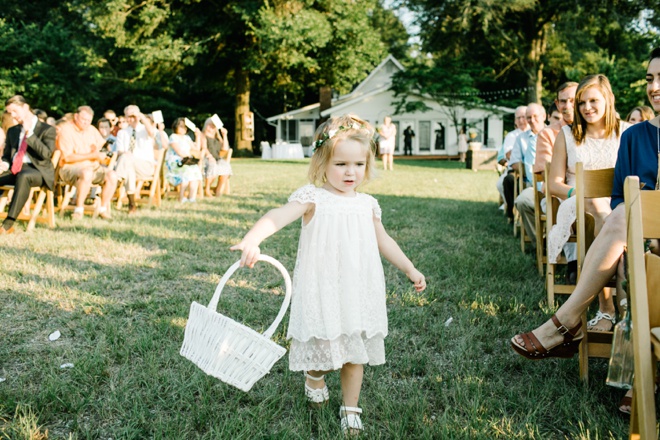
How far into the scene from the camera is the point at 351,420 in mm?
2791

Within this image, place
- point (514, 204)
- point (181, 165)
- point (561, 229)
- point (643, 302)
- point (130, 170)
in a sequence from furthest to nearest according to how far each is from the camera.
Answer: point (181, 165) < point (130, 170) < point (514, 204) < point (561, 229) < point (643, 302)

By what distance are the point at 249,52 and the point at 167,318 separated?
88.8 feet

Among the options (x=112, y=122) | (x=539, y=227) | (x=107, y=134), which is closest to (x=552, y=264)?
(x=539, y=227)

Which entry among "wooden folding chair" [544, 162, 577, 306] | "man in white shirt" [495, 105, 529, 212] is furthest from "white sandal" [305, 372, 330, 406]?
"man in white shirt" [495, 105, 529, 212]

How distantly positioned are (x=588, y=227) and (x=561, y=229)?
629mm

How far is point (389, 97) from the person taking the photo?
38.9 metres

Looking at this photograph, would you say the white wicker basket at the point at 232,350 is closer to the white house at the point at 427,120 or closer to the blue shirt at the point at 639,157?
the blue shirt at the point at 639,157

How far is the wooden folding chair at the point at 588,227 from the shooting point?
3.30 metres

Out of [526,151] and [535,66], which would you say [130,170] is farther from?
[535,66]

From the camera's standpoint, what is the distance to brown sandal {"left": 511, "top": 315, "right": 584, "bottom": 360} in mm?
3363

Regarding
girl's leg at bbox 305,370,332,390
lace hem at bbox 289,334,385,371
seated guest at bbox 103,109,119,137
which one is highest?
seated guest at bbox 103,109,119,137

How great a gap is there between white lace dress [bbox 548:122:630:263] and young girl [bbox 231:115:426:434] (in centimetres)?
209

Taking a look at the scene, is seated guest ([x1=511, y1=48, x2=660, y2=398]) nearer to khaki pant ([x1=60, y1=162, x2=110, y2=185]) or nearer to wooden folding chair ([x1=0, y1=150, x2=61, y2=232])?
wooden folding chair ([x1=0, y1=150, x2=61, y2=232])

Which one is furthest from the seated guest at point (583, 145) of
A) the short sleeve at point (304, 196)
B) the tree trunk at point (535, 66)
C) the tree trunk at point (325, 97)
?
the tree trunk at point (325, 97)
